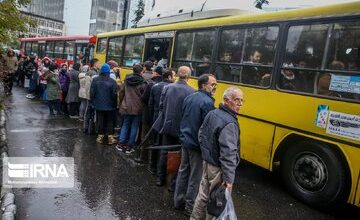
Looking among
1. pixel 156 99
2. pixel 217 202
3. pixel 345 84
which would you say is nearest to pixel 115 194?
pixel 156 99

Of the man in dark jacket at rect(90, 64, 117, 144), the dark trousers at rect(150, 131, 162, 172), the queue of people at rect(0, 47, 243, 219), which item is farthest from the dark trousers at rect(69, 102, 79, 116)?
the dark trousers at rect(150, 131, 162, 172)

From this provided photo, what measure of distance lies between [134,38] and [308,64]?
25.1 feet

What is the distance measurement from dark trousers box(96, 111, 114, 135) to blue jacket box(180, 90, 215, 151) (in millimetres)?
4601

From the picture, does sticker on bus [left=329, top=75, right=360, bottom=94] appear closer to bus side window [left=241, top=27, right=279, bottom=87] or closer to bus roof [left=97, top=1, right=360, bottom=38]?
bus roof [left=97, top=1, right=360, bottom=38]

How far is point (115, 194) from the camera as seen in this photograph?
6.31 metres

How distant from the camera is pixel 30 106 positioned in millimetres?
15102

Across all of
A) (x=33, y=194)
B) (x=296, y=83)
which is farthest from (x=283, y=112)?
(x=33, y=194)

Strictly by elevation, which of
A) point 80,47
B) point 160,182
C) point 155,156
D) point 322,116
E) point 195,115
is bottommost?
point 160,182

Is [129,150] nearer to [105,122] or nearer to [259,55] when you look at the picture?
[105,122]

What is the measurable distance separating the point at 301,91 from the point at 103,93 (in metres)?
4.67

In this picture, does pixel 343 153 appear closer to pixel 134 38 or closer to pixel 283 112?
pixel 283 112

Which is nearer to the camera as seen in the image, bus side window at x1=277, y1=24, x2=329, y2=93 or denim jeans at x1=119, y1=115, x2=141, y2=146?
bus side window at x1=277, y1=24, x2=329, y2=93

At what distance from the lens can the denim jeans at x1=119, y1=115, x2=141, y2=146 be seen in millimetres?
8789

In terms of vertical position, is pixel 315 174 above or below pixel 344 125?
below
